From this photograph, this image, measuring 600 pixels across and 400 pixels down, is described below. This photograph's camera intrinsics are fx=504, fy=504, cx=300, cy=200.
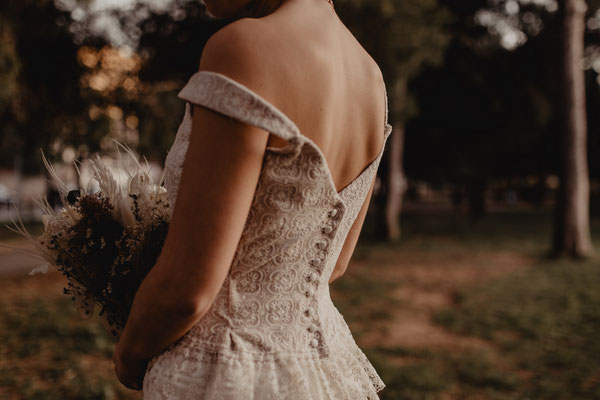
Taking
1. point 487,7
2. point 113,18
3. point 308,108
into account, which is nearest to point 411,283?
point 113,18

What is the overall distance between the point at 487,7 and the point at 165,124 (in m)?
14.4

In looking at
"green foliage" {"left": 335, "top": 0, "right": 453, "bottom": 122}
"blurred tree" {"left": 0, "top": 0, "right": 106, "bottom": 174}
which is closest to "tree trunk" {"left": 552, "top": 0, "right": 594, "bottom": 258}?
"green foliage" {"left": 335, "top": 0, "right": 453, "bottom": 122}

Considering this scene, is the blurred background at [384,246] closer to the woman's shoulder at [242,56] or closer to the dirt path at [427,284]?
the dirt path at [427,284]

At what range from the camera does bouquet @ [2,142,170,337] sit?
4.34 ft

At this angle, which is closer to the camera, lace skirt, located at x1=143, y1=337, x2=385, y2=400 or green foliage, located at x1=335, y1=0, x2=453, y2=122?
lace skirt, located at x1=143, y1=337, x2=385, y2=400

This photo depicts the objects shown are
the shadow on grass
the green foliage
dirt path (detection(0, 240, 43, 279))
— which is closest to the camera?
the shadow on grass

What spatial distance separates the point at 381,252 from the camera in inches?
522

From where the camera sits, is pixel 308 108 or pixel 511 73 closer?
pixel 308 108

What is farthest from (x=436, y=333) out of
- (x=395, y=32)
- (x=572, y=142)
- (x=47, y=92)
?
(x=572, y=142)

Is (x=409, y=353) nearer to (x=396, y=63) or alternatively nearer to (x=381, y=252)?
(x=396, y=63)

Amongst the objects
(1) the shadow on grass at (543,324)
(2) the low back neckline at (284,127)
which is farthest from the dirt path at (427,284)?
(2) the low back neckline at (284,127)

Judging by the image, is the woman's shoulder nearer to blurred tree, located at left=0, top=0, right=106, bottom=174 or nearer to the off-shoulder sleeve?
the off-shoulder sleeve

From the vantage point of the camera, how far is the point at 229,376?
1100 millimetres

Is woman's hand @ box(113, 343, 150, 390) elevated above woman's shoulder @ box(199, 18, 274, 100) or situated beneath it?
situated beneath
